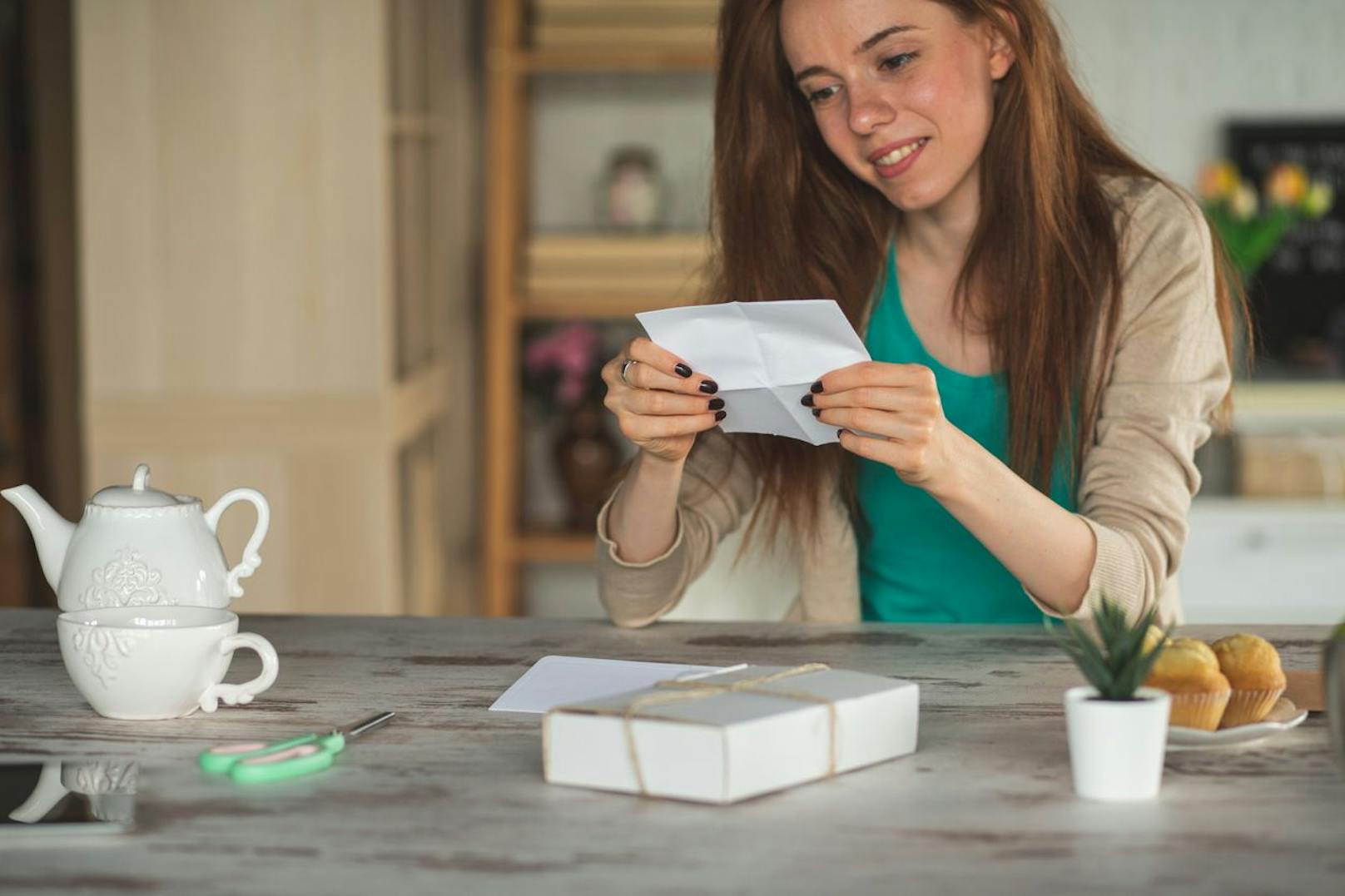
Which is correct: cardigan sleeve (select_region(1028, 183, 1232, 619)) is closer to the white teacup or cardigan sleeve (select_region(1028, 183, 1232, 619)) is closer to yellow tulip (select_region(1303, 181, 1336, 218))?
the white teacup

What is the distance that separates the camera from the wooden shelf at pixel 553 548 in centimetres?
351

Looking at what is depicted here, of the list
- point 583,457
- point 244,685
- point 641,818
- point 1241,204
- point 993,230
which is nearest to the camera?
point 641,818

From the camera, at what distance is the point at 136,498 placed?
4.04 ft

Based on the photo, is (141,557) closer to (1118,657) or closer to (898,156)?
(1118,657)

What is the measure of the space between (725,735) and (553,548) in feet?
8.51

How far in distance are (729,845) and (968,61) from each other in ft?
3.60

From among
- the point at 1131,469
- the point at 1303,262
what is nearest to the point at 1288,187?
the point at 1303,262

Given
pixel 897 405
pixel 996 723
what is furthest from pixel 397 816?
pixel 897 405

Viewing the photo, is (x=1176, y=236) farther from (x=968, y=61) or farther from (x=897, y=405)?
(x=897, y=405)

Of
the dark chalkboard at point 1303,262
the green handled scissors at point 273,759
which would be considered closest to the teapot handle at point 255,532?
the green handled scissors at point 273,759

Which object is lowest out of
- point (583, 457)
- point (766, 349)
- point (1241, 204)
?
point (583, 457)

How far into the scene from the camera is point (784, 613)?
6.26 ft

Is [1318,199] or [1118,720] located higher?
[1318,199]

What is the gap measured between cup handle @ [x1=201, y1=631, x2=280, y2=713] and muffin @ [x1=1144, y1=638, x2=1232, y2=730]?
63cm
